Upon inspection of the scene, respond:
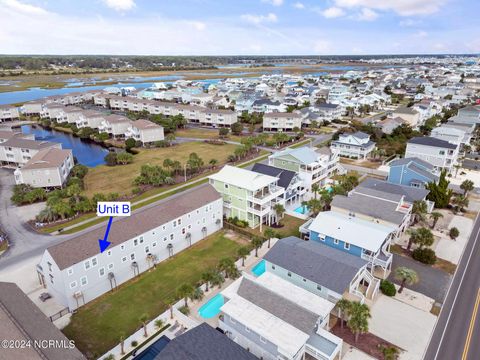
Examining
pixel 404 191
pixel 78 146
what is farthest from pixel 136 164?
pixel 404 191

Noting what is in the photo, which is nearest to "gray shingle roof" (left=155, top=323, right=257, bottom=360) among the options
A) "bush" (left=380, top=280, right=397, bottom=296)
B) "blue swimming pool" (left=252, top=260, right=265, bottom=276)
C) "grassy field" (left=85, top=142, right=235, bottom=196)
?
"blue swimming pool" (left=252, top=260, right=265, bottom=276)

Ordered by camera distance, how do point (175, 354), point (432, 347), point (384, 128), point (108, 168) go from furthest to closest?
point (384, 128) < point (108, 168) < point (432, 347) < point (175, 354)

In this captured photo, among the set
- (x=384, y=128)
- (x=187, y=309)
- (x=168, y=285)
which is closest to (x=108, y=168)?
(x=168, y=285)

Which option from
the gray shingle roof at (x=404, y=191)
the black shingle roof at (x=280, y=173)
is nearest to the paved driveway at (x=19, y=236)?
the black shingle roof at (x=280, y=173)

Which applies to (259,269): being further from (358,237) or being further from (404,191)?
(404,191)

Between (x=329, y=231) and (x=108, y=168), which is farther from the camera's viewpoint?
(x=108, y=168)

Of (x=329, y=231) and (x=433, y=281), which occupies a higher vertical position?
(x=329, y=231)

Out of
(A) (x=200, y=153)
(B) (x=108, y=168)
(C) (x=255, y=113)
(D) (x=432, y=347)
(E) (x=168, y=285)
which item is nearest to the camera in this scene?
(D) (x=432, y=347)

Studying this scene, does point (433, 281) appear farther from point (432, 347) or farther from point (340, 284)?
point (340, 284)
